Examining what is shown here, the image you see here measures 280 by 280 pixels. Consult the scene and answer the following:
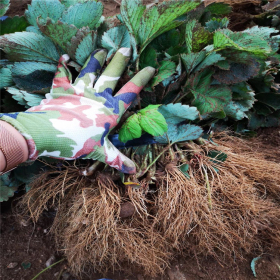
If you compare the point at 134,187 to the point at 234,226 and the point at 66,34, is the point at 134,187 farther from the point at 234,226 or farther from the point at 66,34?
the point at 66,34

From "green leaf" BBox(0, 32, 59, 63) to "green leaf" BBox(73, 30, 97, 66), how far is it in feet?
0.35

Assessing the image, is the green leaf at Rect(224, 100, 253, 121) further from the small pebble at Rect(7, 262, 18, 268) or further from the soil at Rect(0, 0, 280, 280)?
the small pebble at Rect(7, 262, 18, 268)

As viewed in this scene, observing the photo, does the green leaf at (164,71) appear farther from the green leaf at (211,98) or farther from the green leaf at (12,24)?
the green leaf at (12,24)

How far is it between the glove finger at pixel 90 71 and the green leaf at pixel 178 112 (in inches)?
9.8

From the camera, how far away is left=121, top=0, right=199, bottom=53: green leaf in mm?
716

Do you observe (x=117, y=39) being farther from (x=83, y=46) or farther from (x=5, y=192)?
(x=5, y=192)

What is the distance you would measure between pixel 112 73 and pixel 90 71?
0.07 metres

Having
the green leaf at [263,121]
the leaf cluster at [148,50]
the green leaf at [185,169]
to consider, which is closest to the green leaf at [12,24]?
the leaf cluster at [148,50]

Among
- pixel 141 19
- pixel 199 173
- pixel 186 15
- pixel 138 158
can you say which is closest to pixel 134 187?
pixel 138 158

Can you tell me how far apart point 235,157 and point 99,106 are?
0.56 metres

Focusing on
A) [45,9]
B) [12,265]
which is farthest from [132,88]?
[12,265]

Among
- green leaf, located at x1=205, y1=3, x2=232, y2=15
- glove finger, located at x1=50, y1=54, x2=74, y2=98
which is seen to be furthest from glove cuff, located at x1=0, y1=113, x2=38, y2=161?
green leaf, located at x1=205, y1=3, x2=232, y2=15

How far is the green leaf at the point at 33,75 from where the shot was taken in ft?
2.71

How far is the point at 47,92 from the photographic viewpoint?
0.81 m
